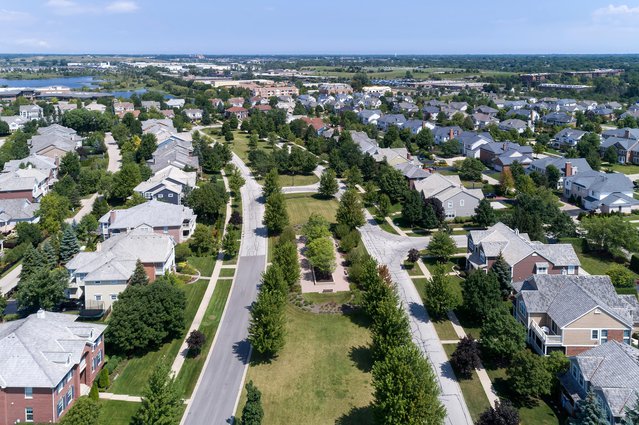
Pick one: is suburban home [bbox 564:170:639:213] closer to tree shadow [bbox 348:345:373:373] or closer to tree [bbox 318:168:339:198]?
tree [bbox 318:168:339:198]

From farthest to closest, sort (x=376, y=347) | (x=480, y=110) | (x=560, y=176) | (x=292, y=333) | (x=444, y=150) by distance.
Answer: (x=480, y=110) → (x=444, y=150) → (x=560, y=176) → (x=292, y=333) → (x=376, y=347)

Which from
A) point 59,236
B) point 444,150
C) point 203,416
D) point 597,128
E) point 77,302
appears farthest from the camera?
point 597,128

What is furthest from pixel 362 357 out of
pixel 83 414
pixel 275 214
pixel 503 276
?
pixel 275 214

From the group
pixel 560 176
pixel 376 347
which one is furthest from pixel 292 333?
pixel 560 176

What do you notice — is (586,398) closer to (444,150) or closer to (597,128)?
(444,150)

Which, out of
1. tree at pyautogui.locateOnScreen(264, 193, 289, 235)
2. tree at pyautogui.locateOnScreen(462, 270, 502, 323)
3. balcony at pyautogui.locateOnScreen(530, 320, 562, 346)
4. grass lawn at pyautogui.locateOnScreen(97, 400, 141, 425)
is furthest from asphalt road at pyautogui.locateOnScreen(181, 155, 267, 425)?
balcony at pyautogui.locateOnScreen(530, 320, 562, 346)

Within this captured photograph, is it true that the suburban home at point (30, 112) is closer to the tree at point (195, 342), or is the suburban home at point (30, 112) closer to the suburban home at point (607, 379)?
the tree at point (195, 342)
